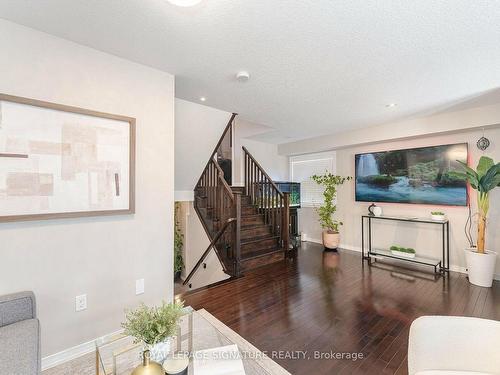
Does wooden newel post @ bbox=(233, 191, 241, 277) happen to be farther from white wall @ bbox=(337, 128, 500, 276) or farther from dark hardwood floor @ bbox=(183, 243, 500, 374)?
white wall @ bbox=(337, 128, 500, 276)

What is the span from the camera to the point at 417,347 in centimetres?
121

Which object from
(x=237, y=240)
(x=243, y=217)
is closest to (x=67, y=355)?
(x=237, y=240)

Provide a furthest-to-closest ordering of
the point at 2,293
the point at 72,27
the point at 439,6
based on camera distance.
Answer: the point at 72,27 → the point at 2,293 → the point at 439,6

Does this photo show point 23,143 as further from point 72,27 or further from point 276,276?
point 276,276

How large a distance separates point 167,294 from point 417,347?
6.73 feet

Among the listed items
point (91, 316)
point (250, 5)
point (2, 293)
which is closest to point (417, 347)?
point (250, 5)

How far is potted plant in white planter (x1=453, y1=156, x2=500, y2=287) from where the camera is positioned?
9.90 feet

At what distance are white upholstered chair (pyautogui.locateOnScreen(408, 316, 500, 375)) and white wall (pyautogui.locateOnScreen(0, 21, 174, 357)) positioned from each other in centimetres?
204

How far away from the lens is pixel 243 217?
15.2ft

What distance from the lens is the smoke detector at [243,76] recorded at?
7.48 feet

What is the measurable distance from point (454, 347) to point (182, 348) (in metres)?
1.46

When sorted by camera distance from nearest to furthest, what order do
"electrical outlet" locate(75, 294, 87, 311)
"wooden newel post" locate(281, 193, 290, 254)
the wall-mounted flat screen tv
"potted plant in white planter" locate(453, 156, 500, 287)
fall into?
1. "electrical outlet" locate(75, 294, 87, 311)
2. "potted plant in white planter" locate(453, 156, 500, 287)
3. the wall-mounted flat screen tv
4. "wooden newel post" locate(281, 193, 290, 254)

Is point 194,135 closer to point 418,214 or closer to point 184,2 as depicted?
point 184,2

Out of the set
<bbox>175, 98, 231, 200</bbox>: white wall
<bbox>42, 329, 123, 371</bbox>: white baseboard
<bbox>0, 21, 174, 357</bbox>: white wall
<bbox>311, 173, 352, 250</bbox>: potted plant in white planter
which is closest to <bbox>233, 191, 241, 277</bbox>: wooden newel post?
<bbox>175, 98, 231, 200</bbox>: white wall
